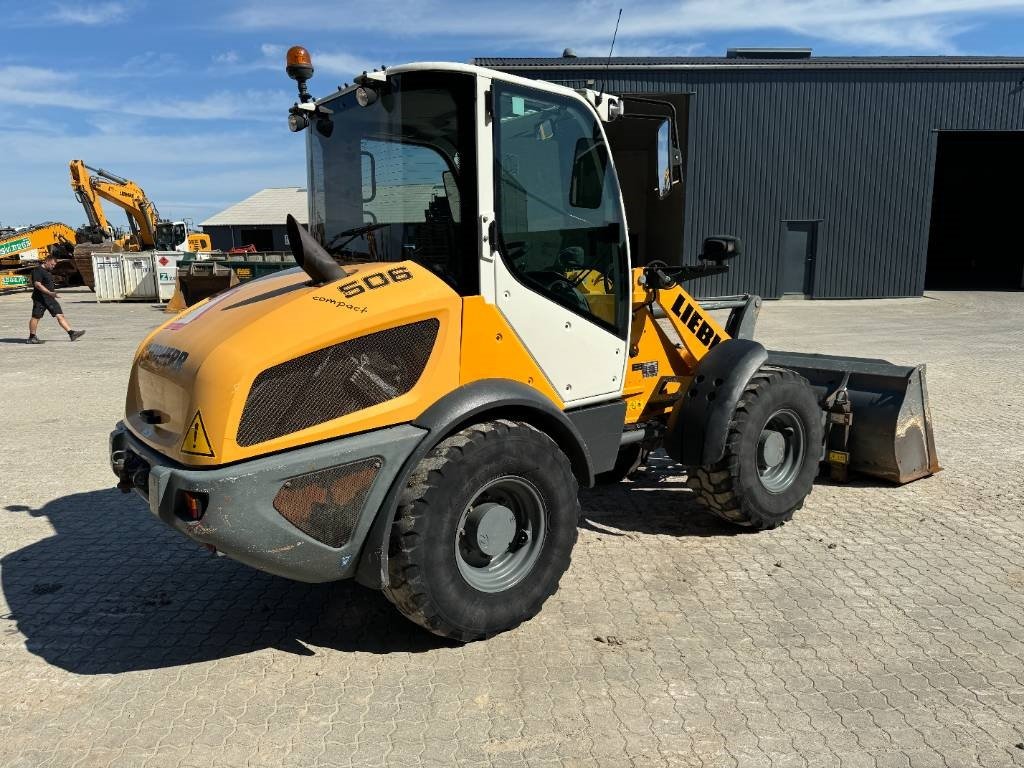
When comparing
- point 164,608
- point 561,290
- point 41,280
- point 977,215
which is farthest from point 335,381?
point 977,215

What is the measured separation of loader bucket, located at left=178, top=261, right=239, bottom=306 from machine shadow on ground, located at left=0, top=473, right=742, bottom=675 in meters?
14.8

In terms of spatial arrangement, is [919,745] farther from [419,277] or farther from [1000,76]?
[1000,76]

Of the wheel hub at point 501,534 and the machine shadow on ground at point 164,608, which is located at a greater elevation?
the wheel hub at point 501,534

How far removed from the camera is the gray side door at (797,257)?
21.3 metres

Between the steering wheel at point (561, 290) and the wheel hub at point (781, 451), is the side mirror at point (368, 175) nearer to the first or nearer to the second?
the steering wheel at point (561, 290)

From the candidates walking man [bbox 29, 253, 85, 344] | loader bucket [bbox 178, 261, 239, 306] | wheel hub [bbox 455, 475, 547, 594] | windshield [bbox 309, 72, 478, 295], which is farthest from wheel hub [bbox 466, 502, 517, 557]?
loader bucket [bbox 178, 261, 239, 306]

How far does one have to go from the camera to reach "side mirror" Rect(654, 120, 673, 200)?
4.09 metres

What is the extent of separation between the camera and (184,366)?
3.08 m

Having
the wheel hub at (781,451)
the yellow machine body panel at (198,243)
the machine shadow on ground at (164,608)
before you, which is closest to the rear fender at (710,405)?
the wheel hub at (781,451)

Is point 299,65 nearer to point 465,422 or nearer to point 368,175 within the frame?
point 368,175

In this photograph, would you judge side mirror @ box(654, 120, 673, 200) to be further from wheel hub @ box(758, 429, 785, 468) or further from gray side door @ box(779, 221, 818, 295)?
gray side door @ box(779, 221, 818, 295)

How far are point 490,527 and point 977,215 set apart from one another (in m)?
31.1

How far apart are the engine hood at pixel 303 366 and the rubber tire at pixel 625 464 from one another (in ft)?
5.78

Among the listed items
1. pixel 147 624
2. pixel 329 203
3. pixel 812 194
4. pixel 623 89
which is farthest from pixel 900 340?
pixel 147 624
